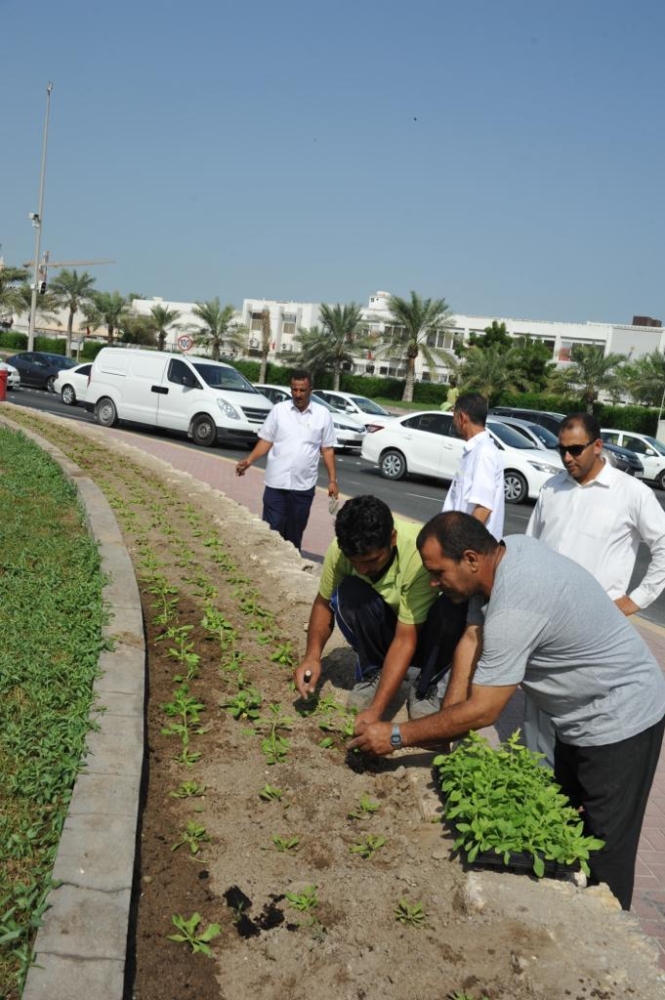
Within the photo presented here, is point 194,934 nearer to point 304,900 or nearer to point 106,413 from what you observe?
point 304,900

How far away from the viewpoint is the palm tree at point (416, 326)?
52.6 metres

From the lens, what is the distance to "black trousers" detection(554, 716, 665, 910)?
3.30 meters

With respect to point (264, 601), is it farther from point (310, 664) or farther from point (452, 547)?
point (452, 547)

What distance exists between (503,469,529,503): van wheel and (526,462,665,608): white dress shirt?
45.6 ft

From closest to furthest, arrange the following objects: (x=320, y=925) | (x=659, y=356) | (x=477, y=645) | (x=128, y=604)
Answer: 1. (x=320, y=925)
2. (x=477, y=645)
3. (x=128, y=604)
4. (x=659, y=356)

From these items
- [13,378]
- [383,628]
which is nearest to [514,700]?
[383,628]

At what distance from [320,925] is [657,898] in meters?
1.68

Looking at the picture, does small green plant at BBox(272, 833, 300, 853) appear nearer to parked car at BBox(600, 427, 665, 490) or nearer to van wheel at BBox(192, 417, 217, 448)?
van wheel at BBox(192, 417, 217, 448)

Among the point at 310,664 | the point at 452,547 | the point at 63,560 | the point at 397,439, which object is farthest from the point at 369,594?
the point at 397,439

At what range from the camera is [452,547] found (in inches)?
122

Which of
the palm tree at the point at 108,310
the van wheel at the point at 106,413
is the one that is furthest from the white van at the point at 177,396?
the palm tree at the point at 108,310

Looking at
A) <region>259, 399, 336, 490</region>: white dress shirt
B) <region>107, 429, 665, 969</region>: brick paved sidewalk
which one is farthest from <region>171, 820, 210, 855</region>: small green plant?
<region>259, 399, 336, 490</region>: white dress shirt

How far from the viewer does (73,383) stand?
26.9 meters

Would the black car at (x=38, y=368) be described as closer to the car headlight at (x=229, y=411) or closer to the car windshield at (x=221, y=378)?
the car windshield at (x=221, y=378)
